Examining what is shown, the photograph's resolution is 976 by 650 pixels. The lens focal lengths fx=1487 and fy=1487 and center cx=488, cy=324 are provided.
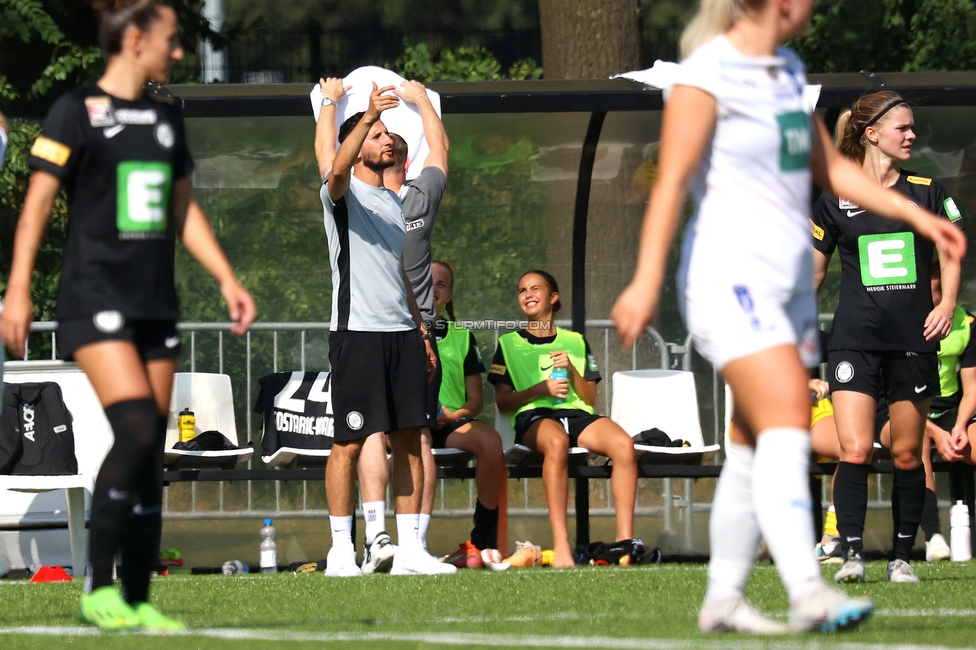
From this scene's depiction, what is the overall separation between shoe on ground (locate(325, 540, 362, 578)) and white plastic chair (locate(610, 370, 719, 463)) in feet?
8.45

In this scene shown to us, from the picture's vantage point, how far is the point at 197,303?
9992 mm

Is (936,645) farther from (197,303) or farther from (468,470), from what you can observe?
(197,303)

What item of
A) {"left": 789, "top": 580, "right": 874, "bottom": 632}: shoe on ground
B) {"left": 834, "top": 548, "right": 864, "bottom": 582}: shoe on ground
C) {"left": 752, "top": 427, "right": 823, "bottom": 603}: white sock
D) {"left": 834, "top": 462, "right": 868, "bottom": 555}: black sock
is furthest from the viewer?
{"left": 834, "top": 462, "right": 868, "bottom": 555}: black sock

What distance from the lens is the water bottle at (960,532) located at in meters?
8.59

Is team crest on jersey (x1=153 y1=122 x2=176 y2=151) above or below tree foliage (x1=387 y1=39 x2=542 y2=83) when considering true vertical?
below

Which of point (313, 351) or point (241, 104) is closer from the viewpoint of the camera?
point (241, 104)

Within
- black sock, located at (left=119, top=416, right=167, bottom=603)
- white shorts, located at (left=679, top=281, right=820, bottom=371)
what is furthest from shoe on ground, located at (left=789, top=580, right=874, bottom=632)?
black sock, located at (left=119, top=416, right=167, bottom=603)

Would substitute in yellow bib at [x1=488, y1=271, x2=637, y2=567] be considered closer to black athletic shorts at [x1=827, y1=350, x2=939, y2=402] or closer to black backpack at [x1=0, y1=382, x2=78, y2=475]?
black athletic shorts at [x1=827, y1=350, x2=939, y2=402]

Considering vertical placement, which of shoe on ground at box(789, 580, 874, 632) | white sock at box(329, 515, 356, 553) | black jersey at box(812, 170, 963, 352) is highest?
black jersey at box(812, 170, 963, 352)

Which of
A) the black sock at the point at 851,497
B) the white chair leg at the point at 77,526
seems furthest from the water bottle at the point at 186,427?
the black sock at the point at 851,497

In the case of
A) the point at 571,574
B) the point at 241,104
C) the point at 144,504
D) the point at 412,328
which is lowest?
the point at 571,574

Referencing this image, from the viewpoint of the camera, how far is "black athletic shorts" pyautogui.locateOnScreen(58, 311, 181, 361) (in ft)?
13.8

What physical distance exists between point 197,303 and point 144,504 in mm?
5763

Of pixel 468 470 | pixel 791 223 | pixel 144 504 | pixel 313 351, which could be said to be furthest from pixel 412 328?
pixel 791 223
